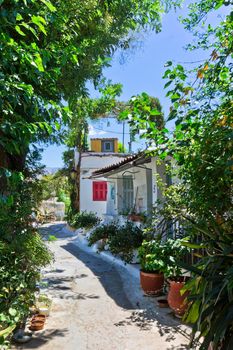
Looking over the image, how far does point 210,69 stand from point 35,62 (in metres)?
2.05

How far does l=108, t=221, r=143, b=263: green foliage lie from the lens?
1089cm

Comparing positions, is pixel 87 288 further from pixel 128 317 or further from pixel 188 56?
pixel 188 56

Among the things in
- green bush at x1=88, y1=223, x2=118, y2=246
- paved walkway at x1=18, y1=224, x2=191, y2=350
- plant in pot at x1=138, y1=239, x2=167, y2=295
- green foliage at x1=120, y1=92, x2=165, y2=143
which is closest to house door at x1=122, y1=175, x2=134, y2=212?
green bush at x1=88, y1=223, x2=118, y2=246

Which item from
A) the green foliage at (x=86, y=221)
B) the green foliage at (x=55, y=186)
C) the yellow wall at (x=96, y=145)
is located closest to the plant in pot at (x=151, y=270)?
the green foliage at (x=55, y=186)

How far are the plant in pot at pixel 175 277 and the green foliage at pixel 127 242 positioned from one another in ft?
12.4

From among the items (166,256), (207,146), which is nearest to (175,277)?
(166,256)

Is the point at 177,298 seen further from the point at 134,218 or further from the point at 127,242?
the point at 134,218

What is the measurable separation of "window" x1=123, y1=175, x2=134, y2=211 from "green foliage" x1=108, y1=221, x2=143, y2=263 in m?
5.22

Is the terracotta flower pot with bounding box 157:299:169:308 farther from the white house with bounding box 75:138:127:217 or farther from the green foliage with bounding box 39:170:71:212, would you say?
the white house with bounding box 75:138:127:217

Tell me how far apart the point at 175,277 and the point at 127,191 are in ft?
35.1

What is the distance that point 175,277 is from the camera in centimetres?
670

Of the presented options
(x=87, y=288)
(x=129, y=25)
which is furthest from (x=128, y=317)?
(x=129, y=25)

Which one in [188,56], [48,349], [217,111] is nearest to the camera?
[217,111]

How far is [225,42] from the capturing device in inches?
151
